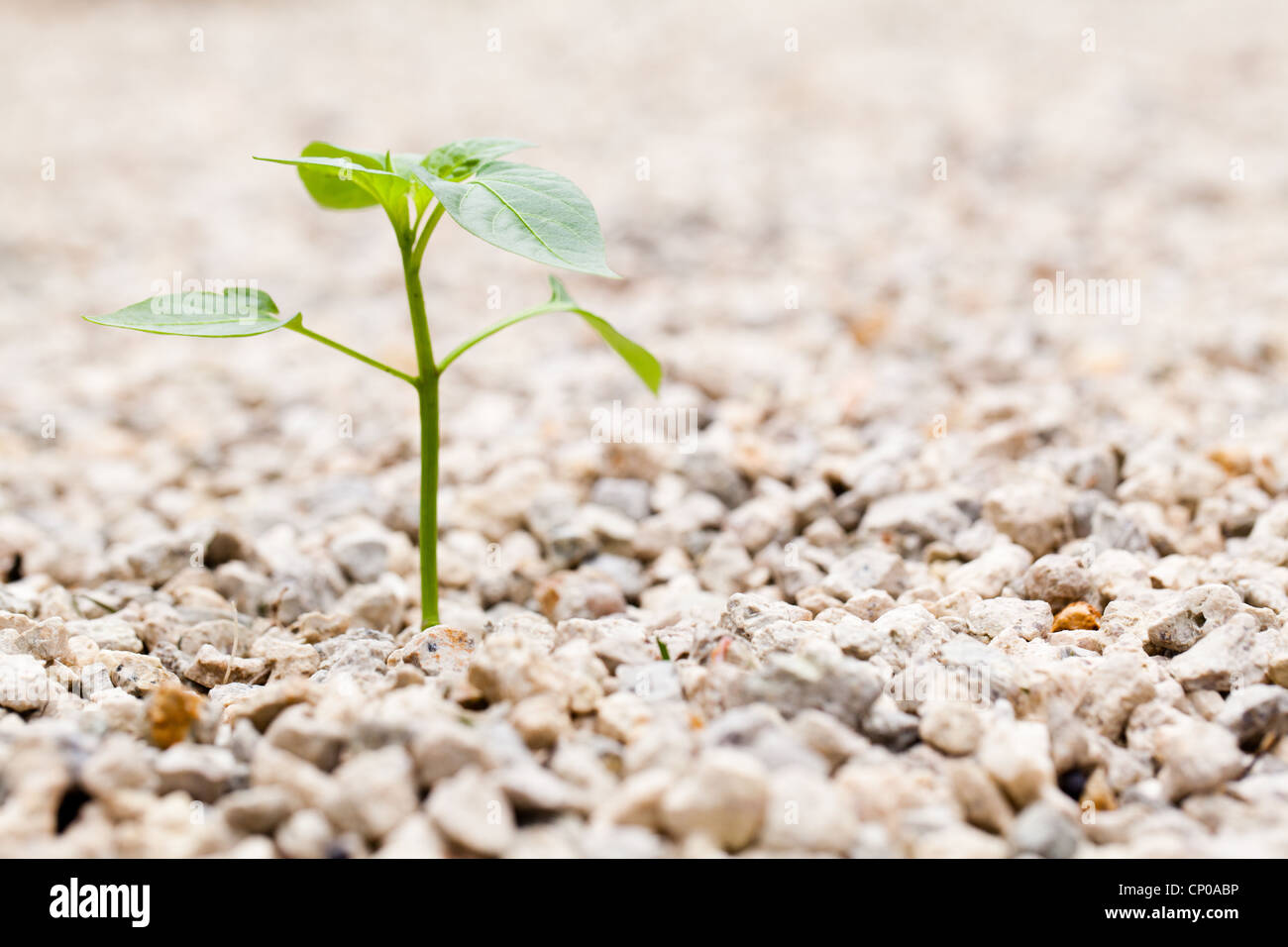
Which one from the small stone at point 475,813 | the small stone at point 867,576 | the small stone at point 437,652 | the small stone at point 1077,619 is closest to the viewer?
the small stone at point 475,813

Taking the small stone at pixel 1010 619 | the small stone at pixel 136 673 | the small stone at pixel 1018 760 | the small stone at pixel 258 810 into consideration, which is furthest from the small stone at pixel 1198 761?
the small stone at pixel 136 673

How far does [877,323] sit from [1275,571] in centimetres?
112

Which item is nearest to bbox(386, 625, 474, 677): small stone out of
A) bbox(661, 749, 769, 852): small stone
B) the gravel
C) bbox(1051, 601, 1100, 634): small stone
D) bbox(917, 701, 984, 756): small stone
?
the gravel

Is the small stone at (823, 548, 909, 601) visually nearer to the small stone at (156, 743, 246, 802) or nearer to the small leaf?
the small leaf

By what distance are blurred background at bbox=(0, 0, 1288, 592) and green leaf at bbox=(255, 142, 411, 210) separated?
1.98 feet

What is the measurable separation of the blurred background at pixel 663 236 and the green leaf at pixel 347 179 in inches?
23.8

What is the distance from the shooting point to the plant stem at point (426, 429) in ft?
3.70

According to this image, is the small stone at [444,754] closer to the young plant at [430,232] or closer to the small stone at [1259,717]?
the young plant at [430,232]

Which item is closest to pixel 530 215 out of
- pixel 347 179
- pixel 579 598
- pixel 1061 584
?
pixel 347 179

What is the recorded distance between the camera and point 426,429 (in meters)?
1.21

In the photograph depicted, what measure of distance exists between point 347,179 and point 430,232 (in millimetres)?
173

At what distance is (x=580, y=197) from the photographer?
1.04 meters

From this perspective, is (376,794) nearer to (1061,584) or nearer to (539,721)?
(539,721)

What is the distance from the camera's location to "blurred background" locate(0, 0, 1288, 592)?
1913mm
